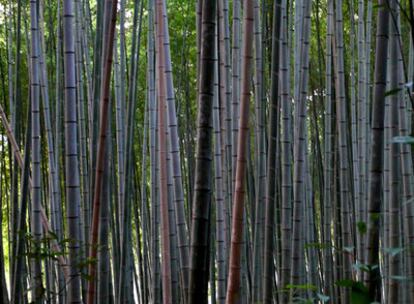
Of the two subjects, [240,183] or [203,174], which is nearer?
[203,174]

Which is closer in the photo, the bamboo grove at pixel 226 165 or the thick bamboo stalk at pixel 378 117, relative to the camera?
the bamboo grove at pixel 226 165

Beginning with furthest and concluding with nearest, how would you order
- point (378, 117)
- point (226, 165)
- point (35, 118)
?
point (226, 165), point (35, 118), point (378, 117)

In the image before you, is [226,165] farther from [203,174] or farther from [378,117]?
[203,174]

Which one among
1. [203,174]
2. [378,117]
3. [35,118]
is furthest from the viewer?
[35,118]

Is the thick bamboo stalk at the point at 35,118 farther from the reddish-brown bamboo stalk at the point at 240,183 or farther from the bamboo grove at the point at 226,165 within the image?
the reddish-brown bamboo stalk at the point at 240,183

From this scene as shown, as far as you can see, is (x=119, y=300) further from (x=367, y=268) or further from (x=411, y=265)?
(x=367, y=268)

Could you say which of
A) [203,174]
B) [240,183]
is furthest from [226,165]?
[203,174]

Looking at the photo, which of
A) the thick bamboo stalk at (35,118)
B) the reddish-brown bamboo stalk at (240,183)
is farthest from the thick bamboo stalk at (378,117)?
the thick bamboo stalk at (35,118)

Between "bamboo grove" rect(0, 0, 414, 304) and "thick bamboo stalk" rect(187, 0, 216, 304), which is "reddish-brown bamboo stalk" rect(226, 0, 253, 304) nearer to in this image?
"bamboo grove" rect(0, 0, 414, 304)

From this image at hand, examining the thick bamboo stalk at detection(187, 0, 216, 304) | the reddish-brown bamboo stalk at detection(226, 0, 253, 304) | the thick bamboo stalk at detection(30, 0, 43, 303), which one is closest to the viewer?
the thick bamboo stalk at detection(187, 0, 216, 304)

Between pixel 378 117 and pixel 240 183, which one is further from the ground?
pixel 378 117

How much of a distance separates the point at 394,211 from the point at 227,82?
133 centimetres

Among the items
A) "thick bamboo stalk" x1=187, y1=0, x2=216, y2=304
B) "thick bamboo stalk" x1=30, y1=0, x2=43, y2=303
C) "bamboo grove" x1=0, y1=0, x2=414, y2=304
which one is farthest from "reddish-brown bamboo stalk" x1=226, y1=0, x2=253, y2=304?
"thick bamboo stalk" x1=30, y1=0, x2=43, y2=303

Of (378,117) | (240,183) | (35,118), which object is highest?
(35,118)
